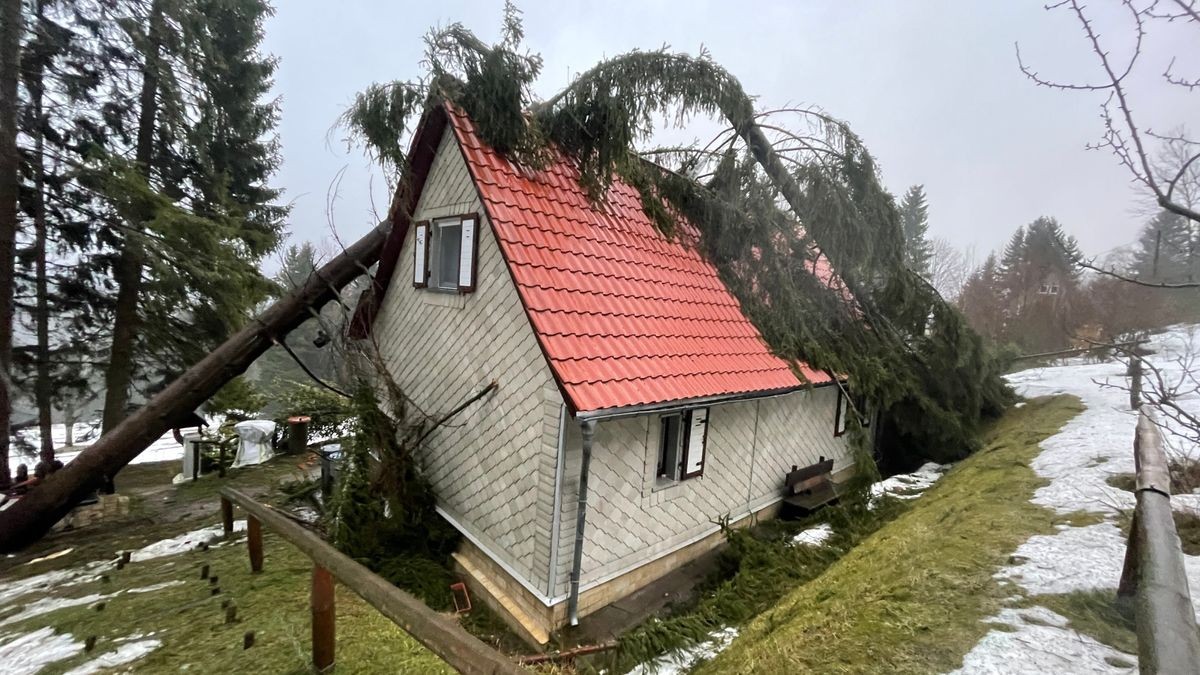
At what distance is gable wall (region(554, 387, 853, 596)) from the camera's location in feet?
16.4

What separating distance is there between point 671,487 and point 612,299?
2420mm

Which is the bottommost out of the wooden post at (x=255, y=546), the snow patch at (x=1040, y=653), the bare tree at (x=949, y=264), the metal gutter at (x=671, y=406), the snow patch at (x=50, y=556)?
the snow patch at (x=50, y=556)

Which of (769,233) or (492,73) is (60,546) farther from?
(769,233)

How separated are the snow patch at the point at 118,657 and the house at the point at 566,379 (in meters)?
2.89

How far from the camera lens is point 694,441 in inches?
238

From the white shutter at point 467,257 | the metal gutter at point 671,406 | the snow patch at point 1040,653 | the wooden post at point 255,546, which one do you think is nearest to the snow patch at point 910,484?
the metal gutter at point 671,406

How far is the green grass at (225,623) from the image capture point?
123 inches

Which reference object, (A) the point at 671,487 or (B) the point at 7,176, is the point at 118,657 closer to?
(A) the point at 671,487

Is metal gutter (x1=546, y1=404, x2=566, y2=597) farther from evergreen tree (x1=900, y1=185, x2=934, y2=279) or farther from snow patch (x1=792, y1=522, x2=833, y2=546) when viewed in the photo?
evergreen tree (x1=900, y1=185, x2=934, y2=279)

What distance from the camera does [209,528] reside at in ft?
22.4

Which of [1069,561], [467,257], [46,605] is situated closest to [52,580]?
[46,605]

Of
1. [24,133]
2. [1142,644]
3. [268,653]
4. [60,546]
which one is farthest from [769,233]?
[24,133]

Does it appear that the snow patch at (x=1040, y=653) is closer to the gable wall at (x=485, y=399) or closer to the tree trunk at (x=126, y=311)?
the gable wall at (x=485, y=399)

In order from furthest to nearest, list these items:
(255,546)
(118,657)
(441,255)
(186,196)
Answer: (186,196)
(441,255)
(255,546)
(118,657)
